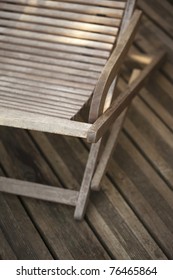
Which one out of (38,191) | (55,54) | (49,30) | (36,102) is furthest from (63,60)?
(38,191)

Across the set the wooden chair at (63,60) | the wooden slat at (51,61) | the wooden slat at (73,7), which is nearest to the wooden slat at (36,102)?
the wooden chair at (63,60)

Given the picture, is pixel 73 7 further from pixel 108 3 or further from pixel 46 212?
pixel 46 212

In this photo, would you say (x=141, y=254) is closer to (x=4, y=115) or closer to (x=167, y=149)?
(x=167, y=149)

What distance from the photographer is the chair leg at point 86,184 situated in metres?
2.06

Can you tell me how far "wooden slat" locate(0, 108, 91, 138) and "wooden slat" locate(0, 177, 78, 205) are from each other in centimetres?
46

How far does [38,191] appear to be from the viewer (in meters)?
2.10

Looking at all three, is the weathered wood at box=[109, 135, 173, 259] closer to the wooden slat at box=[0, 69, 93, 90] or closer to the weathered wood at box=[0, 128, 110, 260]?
the weathered wood at box=[0, 128, 110, 260]

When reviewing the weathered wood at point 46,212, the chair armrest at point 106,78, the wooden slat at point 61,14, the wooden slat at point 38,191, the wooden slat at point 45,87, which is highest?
the chair armrest at point 106,78

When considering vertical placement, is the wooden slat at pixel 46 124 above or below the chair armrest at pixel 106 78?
below

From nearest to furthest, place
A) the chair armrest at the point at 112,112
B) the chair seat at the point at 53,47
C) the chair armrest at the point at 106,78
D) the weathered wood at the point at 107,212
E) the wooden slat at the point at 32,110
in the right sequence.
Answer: the chair armrest at the point at 112,112 → the chair armrest at the point at 106,78 → the wooden slat at the point at 32,110 → the weathered wood at the point at 107,212 → the chair seat at the point at 53,47

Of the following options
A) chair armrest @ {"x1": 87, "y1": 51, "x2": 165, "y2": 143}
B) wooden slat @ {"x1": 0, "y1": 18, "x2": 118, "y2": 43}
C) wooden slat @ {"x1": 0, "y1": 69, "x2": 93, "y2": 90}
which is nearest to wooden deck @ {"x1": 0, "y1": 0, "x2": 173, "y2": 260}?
chair armrest @ {"x1": 87, "y1": 51, "x2": 165, "y2": 143}

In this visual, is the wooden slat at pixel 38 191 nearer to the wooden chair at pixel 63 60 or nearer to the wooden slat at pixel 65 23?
the wooden chair at pixel 63 60

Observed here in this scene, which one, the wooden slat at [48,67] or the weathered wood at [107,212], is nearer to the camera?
the weathered wood at [107,212]

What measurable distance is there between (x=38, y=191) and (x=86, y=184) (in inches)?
7.5
